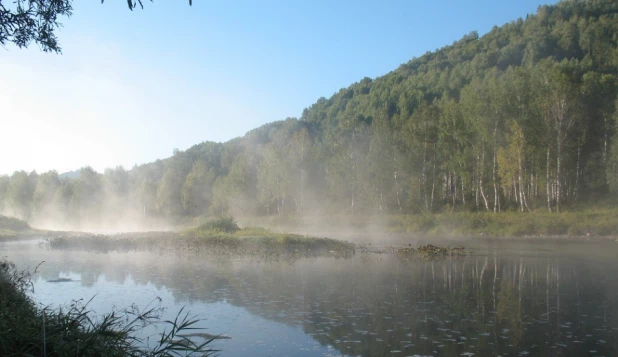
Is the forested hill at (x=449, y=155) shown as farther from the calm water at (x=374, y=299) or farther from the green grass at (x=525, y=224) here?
the calm water at (x=374, y=299)

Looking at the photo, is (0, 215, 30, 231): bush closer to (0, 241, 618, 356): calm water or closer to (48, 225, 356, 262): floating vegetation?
(48, 225, 356, 262): floating vegetation

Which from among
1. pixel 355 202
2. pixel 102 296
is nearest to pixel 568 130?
pixel 355 202

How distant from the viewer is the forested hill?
49.1 m

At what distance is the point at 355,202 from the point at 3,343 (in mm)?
63633

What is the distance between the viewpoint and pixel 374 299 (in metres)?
16.5

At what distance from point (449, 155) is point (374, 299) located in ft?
142

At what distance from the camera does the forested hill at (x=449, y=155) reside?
49125 mm

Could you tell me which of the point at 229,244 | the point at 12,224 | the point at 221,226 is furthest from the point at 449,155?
the point at 12,224

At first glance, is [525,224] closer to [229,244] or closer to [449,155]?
[449,155]

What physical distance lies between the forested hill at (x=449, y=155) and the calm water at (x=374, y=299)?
75.7 feet

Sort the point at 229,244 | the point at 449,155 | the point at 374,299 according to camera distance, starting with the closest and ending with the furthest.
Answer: the point at 374,299
the point at 229,244
the point at 449,155

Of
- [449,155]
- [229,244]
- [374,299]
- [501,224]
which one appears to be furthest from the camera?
[449,155]

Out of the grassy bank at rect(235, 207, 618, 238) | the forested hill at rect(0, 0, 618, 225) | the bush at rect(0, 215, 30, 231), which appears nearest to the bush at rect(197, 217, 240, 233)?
the grassy bank at rect(235, 207, 618, 238)

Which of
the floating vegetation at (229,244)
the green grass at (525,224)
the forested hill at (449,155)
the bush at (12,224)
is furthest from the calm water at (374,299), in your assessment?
the bush at (12,224)
